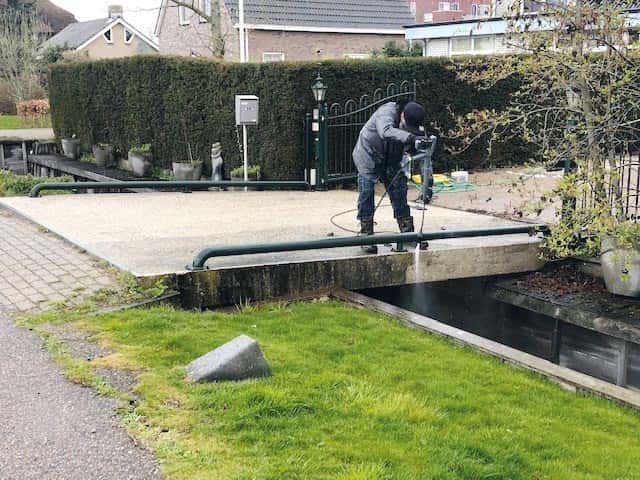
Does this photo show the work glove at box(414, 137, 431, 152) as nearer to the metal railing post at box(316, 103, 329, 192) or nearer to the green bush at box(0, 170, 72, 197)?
the metal railing post at box(316, 103, 329, 192)

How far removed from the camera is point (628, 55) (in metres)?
6.67

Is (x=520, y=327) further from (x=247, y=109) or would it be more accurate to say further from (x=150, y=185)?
(x=247, y=109)

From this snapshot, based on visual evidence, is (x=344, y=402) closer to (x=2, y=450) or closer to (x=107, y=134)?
(x=2, y=450)

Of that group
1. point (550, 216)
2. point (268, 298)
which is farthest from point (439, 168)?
point (268, 298)

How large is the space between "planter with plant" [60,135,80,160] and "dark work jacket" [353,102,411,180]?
14.5 metres

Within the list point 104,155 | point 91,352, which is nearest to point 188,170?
point 104,155

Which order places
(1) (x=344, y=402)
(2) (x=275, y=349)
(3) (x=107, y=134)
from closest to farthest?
(1) (x=344, y=402)
(2) (x=275, y=349)
(3) (x=107, y=134)

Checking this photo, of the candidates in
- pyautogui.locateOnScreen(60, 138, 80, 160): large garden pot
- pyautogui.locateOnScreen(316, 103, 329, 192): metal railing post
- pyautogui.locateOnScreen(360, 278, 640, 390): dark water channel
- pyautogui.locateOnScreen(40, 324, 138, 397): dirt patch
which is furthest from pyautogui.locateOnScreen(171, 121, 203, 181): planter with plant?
pyautogui.locateOnScreen(40, 324, 138, 397): dirt patch

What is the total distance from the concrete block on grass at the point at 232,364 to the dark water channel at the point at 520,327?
133 inches

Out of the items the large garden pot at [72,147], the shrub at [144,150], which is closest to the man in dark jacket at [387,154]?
the shrub at [144,150]

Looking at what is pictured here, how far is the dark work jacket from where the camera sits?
7.54 metres

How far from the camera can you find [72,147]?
20781 mm

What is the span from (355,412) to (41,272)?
3768 mm

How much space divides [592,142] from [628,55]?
81cm
